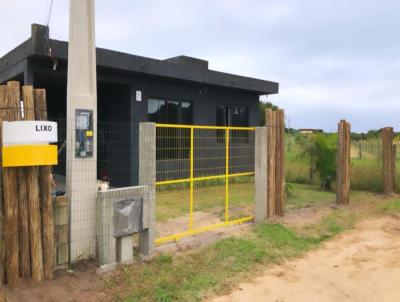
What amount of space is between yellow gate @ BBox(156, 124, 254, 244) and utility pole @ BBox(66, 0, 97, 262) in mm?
1079

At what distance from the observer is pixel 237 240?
647cm

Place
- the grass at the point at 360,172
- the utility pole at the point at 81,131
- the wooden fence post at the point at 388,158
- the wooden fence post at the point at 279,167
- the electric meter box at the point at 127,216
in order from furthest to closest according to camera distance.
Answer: the grass at the point at 360,172 < the wooden fence post at the point at 388,158 < the wooden fence post at the point at 279,167 < the electric meter box at the point at 127,216 < the utility pole at the point at 81,131

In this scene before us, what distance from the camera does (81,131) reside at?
5012 millimetres

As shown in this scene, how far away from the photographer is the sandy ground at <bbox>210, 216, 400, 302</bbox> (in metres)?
4.59

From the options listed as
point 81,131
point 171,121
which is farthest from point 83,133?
point 171,121

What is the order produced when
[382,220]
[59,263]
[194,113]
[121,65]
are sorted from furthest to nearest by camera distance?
[194,113]
[121,65]
[382,220]
[59,263]

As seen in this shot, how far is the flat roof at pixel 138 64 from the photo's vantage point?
29.7 ft

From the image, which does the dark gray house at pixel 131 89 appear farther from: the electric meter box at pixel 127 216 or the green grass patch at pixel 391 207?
the green grass patch at pixel 391 207

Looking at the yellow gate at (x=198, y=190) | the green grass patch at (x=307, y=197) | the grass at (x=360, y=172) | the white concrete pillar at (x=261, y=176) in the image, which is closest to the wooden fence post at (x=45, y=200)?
the yellow gate at (x=198, y=190)

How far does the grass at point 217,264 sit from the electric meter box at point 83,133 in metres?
1.62

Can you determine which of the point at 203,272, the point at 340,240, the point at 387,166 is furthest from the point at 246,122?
the point at 203,272

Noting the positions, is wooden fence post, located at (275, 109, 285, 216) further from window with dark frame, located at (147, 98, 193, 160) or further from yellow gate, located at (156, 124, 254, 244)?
window with dark frame, located at (147, 98, 193, 160)

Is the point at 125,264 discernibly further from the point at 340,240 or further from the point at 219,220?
the point at 340,240

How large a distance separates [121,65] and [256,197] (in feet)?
17.3
